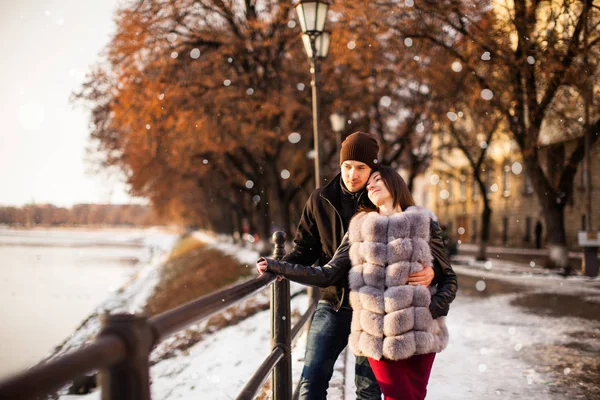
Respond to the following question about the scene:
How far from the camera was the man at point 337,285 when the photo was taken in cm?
340

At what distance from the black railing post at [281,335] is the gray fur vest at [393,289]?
842mm

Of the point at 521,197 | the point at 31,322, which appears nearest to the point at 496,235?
the point at 521,197

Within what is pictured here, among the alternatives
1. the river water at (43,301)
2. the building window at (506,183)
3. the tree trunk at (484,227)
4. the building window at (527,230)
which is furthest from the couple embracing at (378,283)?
the building window at (506,183)

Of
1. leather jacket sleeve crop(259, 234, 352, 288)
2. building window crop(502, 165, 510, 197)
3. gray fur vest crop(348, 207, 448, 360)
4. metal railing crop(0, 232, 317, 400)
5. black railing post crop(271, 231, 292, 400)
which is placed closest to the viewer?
metal railing crop(0, 232, 317, 400)

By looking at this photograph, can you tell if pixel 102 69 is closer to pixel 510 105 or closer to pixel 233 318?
pixel 233 318

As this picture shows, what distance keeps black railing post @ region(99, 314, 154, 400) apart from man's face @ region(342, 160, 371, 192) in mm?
2001

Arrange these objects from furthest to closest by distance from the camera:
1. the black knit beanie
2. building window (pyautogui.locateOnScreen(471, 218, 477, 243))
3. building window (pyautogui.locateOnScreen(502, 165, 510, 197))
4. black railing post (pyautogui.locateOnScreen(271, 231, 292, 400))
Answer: building window (pyautogui.locateOnScreen(471, 218, 477, 243))
building window (pyautogui.locateOnScreen(502, 165, 510, 197))
black railing post (pyautogui.locateOnScreen(271, 231, 292, 400))
the black knit beanie

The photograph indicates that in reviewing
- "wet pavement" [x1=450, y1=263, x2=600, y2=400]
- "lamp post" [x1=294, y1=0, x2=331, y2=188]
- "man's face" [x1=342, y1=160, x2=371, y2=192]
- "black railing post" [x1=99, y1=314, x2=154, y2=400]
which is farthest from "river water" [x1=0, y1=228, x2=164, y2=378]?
"lamp post" [x1=294, y1=0, x2=331, y2=188]

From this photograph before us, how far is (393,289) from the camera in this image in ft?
9.64

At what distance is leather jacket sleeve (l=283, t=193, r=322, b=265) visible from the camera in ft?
12.1

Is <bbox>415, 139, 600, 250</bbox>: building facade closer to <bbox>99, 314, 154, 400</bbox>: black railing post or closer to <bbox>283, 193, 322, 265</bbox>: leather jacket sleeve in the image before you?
<bbox>283, 193, 322, 265</bbox>: leather jacket sleeve

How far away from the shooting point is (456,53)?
1672 centimetres

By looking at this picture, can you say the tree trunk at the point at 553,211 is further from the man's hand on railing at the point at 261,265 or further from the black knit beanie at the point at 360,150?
the man's hand on railing at the point at 261,265

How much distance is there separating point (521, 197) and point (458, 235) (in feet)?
34.5
